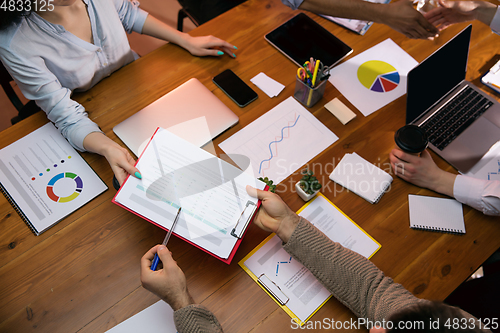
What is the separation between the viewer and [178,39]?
48.6 inches

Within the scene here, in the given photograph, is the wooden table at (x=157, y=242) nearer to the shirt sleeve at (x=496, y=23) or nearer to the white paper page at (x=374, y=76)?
the white paper page at (x=374, y=76)

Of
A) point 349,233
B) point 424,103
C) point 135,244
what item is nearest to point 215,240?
point 135,244

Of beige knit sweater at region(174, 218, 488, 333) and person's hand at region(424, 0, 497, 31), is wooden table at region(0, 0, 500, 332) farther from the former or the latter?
person's hand at region(424, 0, 497, 31)

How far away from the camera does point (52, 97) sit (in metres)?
0.99

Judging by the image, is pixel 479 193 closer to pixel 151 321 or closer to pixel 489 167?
pixel 489 167

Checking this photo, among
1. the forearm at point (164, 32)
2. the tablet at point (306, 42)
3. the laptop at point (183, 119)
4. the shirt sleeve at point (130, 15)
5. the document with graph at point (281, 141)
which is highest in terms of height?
the shirt sleeve at point (130, 15)

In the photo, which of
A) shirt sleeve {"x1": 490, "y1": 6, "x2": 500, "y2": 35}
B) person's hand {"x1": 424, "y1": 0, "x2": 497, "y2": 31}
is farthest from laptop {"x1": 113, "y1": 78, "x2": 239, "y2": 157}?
shirt sleeve {"x1": 490, "y1": 6, "x2": 500, "y2": 35}

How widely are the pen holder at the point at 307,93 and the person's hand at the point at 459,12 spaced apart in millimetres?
587

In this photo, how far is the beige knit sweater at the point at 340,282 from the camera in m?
0.79

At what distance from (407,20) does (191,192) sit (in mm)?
1009

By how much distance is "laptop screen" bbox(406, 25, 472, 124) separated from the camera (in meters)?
1.05

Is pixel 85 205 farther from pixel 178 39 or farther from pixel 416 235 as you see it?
pixel 416 235

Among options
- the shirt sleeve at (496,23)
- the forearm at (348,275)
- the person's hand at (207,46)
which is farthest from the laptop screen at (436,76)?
the person's hand at (207,46)

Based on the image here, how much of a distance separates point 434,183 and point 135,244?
956 millimetres
